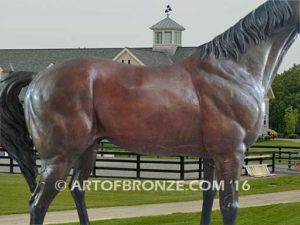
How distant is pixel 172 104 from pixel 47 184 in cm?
94

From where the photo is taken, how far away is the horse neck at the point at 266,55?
3.83 m

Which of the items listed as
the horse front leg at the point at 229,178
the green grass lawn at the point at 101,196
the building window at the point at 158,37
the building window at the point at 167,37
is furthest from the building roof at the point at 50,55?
the horse front leg at the point at 229,178

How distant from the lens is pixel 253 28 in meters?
3.80

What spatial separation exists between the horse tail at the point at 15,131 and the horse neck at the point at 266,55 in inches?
60.5

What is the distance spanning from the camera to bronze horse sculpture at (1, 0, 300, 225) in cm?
369

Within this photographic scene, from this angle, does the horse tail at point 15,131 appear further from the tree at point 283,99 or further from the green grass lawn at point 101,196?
the tree at point 283,99

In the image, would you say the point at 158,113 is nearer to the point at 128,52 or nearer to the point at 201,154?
the point at 201,154

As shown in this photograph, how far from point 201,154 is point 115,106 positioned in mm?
644

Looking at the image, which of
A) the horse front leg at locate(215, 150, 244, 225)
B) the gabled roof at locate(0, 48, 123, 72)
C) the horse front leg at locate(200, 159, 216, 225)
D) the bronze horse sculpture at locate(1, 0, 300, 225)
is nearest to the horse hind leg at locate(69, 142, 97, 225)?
the bronze horse sculpture at locate(1, 0, 300, 225)

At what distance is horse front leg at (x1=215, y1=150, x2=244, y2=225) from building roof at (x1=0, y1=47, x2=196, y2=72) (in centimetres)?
4189

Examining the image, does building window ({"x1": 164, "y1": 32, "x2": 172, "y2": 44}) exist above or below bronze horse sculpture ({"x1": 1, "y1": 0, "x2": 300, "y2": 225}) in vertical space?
above

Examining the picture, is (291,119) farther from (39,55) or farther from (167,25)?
(39,55)

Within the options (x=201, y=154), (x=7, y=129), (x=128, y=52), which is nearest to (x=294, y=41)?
(x=201, y=154)

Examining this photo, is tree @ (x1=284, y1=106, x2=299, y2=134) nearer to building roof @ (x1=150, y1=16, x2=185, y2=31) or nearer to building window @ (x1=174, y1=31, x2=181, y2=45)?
building window @ (x1=174, y1=31, x2=181, y2=45)
